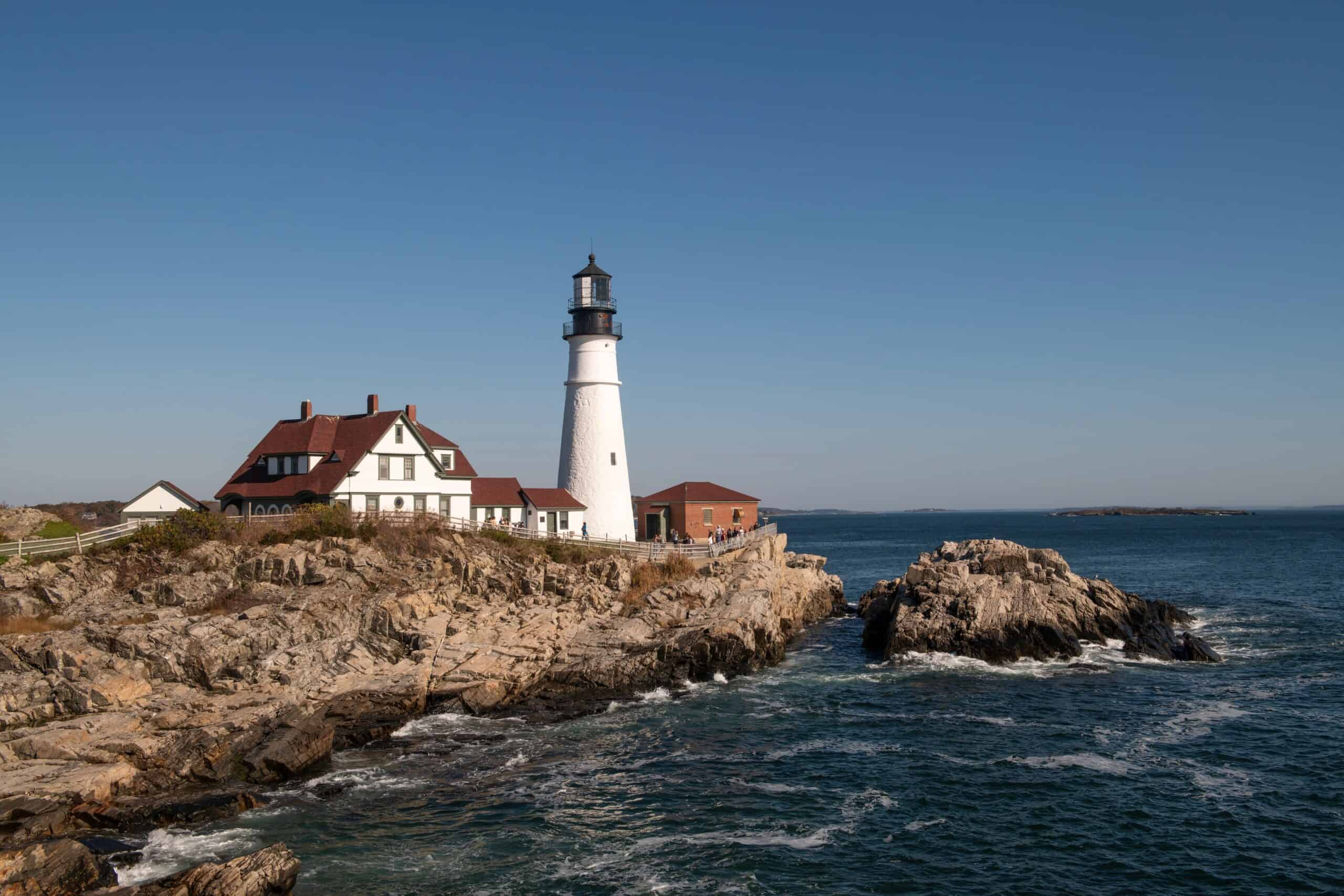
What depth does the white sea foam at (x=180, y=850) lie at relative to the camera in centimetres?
1720

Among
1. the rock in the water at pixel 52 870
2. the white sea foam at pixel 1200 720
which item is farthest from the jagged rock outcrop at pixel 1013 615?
the rock in the water at pixel 52 870

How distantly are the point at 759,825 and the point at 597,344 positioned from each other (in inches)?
1239

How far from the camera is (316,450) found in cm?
4272

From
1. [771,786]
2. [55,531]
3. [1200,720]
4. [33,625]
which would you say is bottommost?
[771,786]

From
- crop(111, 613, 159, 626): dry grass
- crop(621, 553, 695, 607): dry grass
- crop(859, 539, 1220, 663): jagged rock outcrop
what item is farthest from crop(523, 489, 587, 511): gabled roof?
crop(111, 613, 159, 626): dry grass

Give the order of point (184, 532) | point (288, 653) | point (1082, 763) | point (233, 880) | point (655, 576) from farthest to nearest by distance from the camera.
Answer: point (655, 576)
point (184, 532)
point (288, 653)
point (1082, 763)
point (233, 880)

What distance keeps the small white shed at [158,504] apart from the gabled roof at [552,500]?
1535 centimetres

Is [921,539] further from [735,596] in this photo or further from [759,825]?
[759,825]

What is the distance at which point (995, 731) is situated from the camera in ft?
88.5

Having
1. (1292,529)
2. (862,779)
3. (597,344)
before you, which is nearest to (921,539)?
(1292,529)

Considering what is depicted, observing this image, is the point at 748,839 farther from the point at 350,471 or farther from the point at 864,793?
the point at 350,471

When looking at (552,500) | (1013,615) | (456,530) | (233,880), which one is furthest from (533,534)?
(233,880)

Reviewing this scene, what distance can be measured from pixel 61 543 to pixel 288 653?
11.2 m

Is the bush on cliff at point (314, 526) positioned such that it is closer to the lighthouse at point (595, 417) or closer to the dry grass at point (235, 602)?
the dry grass at point (235, 602)
